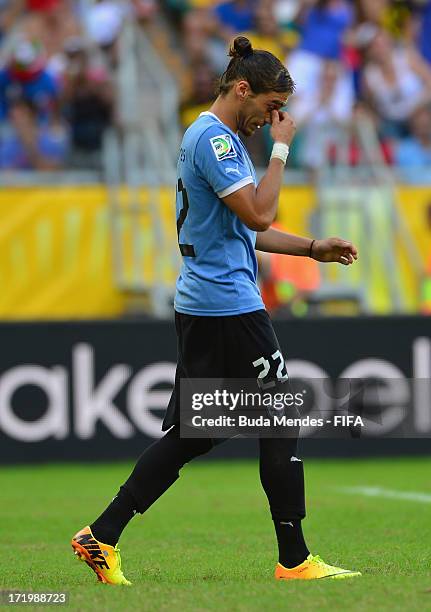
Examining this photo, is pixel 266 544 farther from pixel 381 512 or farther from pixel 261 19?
pixel 261 19

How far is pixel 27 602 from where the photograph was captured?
530cm

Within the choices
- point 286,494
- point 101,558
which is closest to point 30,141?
point 101,558

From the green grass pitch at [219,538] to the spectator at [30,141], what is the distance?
11.9 ft

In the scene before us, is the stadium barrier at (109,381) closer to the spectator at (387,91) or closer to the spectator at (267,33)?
the spectator at (387,91)

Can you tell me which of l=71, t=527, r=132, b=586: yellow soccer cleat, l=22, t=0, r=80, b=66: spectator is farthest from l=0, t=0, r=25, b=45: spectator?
l=71, t=527, r=132, b=586: yellow soccer cleat

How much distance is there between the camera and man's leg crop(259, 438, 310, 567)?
5.80m

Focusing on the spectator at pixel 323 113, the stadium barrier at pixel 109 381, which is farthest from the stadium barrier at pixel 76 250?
the spectator at pixel 323 113

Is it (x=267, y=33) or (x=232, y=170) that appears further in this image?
(x=267, y=33)

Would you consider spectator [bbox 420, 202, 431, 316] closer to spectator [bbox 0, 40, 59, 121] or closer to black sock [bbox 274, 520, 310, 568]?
spectator [bbox 0, 40, 59, 121]

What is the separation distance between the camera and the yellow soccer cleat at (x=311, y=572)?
19.0ft

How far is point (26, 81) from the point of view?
13.9 meters

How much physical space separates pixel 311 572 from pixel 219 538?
6.06ft

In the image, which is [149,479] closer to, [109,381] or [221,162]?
[221,162]

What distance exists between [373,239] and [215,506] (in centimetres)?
592
